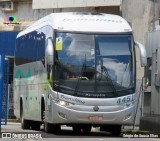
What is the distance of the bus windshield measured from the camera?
18.2 m

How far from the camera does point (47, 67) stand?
753 inches

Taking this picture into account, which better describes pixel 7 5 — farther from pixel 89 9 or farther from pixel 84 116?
pixel 84 116


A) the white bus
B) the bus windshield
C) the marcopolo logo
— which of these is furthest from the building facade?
the bus windshield

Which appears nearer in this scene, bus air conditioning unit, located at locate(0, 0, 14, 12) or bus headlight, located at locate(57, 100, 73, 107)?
bus headlight, located at locate(57, 100, 73, 107)

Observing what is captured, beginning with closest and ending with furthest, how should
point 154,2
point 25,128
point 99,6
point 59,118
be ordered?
1. point 59,118
2. point 25,128
3. point 154,2
4. point 99,6

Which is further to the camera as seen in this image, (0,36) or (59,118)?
(0,36)

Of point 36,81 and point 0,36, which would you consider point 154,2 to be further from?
point 0,36

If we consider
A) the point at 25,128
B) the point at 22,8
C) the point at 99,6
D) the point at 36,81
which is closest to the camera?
the point at 36,81

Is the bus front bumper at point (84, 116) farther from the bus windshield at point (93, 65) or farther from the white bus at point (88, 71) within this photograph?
the bus windshield at point (93, 65)

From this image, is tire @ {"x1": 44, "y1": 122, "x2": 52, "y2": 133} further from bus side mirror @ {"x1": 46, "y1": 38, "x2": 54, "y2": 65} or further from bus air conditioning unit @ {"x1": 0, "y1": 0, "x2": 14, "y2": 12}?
bus air conditioning unit @ {"x1": 0, "y1": 0, "x2": 14, "y2": 12}

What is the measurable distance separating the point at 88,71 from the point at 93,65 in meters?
0.25

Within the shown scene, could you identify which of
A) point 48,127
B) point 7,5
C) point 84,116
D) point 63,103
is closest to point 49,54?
point 63,103

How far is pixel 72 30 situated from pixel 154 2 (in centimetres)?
1188

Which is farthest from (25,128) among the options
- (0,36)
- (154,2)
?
(0,36)
